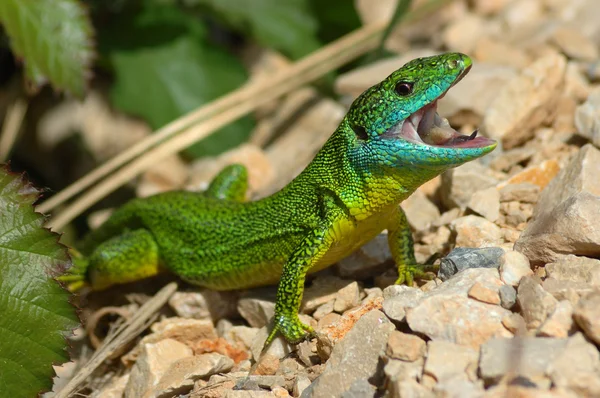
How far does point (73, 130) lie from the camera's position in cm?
767

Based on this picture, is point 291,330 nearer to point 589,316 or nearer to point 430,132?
point 430,132

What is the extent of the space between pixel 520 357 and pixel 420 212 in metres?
Answer: 2.08

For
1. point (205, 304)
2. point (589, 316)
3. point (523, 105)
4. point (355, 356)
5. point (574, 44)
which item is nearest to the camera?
point (589, 316)

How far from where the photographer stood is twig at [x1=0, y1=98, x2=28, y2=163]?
6.12m

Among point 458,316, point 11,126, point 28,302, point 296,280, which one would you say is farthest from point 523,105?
point 11,126

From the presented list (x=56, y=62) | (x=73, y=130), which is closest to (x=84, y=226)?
(x=73, y=130)

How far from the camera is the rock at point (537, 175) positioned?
4160mm

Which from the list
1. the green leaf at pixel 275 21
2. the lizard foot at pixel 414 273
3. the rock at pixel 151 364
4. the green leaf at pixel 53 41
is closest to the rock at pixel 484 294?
the lizard foot at pixel 414 273

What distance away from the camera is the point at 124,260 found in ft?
15.6

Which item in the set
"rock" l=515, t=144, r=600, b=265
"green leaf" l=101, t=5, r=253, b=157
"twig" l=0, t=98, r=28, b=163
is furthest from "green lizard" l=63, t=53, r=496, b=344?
"twig" l=0, t=98, r=28, b=163

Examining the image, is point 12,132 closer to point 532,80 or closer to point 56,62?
point 56,62

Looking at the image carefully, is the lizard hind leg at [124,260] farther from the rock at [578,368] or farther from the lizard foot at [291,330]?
the rock at [578,368]

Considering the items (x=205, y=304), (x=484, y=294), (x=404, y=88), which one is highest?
(x=404, y=88)

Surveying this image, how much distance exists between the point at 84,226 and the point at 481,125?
4.41 meters
